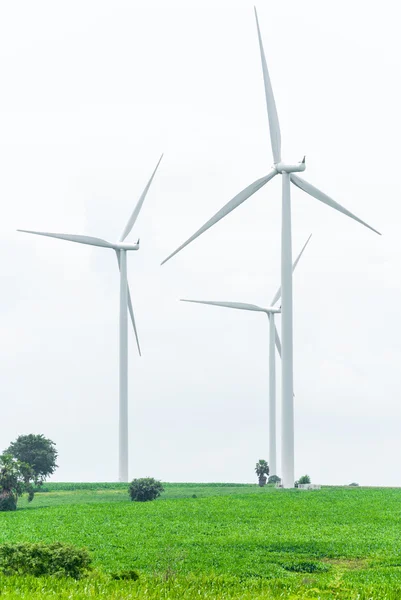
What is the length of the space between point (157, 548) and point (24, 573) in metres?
11.6

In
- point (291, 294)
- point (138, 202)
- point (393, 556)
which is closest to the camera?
point (393, 556)

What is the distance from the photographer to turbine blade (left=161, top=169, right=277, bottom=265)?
59000 millimetres

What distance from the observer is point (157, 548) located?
33438 mm

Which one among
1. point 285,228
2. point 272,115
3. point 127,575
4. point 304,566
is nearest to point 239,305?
point 285,228

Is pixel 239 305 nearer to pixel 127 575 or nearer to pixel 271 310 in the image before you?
pixel 271 310

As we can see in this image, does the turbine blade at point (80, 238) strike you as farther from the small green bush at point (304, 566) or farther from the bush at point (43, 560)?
the bush at point (43, 560)

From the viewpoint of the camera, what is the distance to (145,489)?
56.9 metres

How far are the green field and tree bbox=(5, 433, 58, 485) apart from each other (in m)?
27.0

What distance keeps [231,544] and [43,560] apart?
1244 centimetres

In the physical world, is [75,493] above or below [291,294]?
below

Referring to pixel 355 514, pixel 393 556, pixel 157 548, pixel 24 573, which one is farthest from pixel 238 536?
pixel 24 573

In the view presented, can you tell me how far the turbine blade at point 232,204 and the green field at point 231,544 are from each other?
17.5 metres

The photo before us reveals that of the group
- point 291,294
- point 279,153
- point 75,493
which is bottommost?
point 75,493

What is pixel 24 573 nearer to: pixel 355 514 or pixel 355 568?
pixel 355 568
